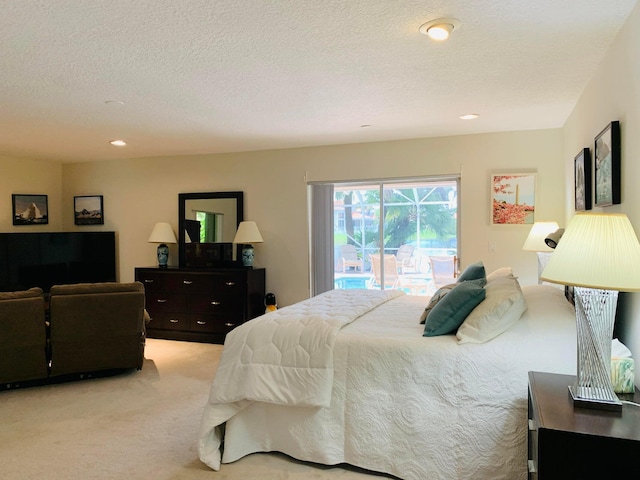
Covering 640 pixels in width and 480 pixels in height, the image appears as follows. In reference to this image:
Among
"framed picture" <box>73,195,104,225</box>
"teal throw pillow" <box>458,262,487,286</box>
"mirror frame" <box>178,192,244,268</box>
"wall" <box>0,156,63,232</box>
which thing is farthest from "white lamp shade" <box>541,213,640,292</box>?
"wall" <box>0,156,63,232</box>

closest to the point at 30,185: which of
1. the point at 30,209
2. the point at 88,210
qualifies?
the point at 30,209

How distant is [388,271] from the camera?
218 inches

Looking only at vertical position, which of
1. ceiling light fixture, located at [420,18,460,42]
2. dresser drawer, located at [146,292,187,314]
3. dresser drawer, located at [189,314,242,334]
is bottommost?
dresser drawer, located at [189,314,242,334]

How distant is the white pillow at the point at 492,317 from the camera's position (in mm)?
2398

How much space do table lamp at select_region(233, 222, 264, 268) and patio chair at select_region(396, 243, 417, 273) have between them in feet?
5.48

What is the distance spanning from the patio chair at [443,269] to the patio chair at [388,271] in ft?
1.41

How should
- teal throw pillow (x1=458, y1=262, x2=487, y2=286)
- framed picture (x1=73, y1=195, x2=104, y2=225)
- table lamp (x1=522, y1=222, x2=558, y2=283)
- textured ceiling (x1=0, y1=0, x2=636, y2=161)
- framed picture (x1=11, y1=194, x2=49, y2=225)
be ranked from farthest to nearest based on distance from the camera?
framed picture (x1=73, y1=195, x2=104, y2=225), framed picture (x1=11, y1=194, x2=49, y2=225), table lamp (x1=522, y1=222, x2=558, y2=283), teal throw pillow (x1=458, y1=262, x2=487, y2=286), textured ceiling (x1=0, y1=0, x2=636, y2=161)

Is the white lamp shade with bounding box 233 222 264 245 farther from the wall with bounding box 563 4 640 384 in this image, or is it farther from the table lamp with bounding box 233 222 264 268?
the wall with bounding box 563 4 640 384

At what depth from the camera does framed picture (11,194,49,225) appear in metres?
6.16

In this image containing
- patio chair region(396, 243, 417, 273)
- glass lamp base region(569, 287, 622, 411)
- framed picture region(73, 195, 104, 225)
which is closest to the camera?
glass lamp base region(569, 287, 622, 411)

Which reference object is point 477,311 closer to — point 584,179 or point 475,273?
point 475,273

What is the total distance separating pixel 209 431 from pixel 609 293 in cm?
210

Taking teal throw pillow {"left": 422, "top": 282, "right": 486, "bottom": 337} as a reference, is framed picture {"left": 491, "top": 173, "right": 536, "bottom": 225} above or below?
above

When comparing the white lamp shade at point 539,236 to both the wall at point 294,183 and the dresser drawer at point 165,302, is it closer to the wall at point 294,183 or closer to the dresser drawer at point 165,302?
the wall at point 294,183
